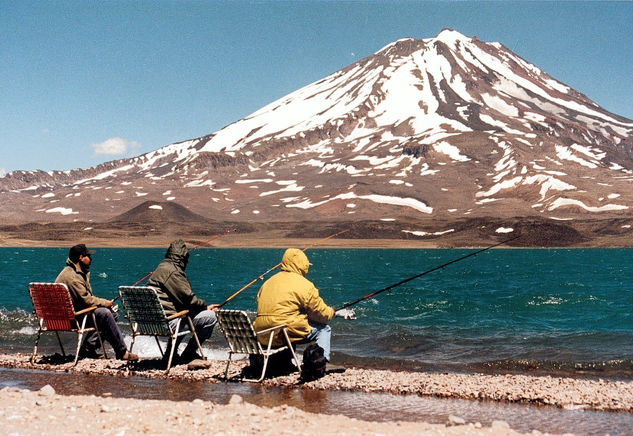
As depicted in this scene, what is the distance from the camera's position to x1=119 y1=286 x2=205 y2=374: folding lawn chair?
1053 cm

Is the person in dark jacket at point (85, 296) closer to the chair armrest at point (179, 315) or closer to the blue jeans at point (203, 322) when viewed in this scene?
the blue jeans at point (203, 322)

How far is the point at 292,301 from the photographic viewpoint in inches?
398

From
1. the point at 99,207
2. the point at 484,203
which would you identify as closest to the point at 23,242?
the point at 99,207

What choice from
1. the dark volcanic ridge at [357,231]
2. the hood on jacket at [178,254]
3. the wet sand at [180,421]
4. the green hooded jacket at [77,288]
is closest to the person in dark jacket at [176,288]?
the hood on jacket at [178,254]

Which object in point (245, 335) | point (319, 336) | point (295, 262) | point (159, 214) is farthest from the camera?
point (159, 214)

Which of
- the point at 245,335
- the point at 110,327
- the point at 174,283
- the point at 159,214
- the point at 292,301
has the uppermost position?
the point at 159,214

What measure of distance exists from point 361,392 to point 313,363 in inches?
32.8

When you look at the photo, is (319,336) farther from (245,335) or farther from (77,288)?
(77,288)

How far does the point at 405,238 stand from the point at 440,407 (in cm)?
13495

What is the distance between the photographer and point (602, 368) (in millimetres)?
12938

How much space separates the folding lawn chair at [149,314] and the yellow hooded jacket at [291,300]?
1.44 metres

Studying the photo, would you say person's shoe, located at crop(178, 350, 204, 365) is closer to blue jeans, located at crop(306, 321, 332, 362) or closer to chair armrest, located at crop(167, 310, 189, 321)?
chair armrest, located at crop(167, 310, 189, 321)

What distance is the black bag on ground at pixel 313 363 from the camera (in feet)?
32.9

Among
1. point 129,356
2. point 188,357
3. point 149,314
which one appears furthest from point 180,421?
point 129,356
